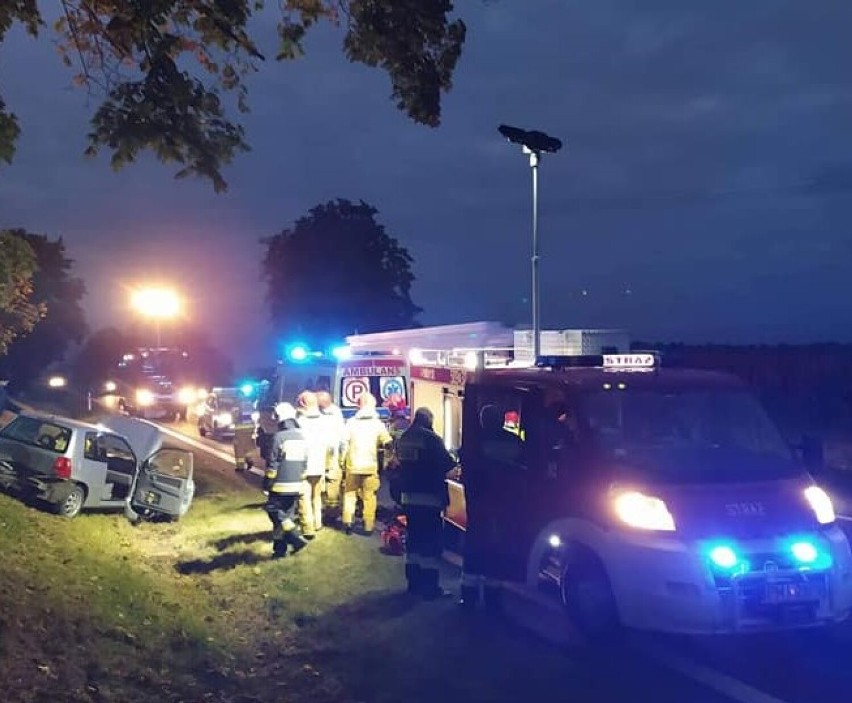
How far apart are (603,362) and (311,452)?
154 inches

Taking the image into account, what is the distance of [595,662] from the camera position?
599cm

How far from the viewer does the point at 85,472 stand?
1178 cm

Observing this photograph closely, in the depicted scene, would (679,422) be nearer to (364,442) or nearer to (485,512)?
(485,512)

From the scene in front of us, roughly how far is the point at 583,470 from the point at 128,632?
11.1ft

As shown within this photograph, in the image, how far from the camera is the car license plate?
18.4 feet

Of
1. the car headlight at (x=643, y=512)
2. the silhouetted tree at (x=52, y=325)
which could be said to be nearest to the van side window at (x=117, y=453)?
the car headlight at (x=643, y=512)

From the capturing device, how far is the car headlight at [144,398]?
32.8m

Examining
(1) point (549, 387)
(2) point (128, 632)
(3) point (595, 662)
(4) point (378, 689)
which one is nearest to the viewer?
(4) point (378, 689)

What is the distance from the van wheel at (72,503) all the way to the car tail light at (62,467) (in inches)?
7.4

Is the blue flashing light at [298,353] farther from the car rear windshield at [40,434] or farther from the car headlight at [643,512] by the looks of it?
the car headlight at [643,512]

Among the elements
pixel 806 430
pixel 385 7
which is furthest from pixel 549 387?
pixel 806 430

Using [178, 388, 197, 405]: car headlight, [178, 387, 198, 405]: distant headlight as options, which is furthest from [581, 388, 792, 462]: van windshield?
[178, 388, 197, 405]: car headlight

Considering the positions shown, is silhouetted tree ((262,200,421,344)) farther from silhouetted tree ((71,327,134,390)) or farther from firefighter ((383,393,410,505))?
silhouetted tree ((71,327,134,390))

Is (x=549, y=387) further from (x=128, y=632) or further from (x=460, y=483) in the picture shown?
(x=128, y=632)
